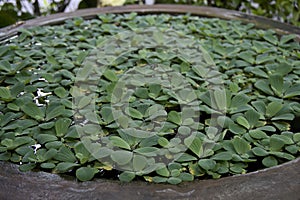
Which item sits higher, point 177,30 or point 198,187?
point 177,30

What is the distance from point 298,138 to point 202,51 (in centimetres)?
46

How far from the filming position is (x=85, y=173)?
70cm

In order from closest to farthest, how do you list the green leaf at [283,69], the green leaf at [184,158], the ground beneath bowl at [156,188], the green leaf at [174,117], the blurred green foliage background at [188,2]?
1. the ground beneath bowl at [156,188]
2. the green leaf at [184,158]
3. the green leaf at [174,117]
4. the green leaf at [283,69]
5. the blurred green foliage background at [188,2]

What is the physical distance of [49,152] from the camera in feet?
2.51

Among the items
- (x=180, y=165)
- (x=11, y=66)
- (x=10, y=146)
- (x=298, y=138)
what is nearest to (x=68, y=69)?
(x=11, y=66)

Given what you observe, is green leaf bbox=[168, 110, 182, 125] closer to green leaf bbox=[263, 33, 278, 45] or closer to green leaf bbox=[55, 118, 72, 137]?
green leaf bbox=[55, 118, 72, 137]

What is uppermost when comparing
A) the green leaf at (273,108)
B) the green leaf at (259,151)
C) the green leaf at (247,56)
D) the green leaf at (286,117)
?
the green leaf at (247,56)

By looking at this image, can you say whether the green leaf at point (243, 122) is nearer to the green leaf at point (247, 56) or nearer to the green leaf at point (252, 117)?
the green leaf at point (252, 117)

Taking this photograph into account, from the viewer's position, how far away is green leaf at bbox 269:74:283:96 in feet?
3.19

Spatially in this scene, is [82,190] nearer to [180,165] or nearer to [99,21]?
[180,165]

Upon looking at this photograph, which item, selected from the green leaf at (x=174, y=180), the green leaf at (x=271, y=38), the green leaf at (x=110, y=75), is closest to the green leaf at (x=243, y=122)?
the green leaf at (x=174, y=180)

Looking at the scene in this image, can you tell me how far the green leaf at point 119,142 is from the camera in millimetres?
771

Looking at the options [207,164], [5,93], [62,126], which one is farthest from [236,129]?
[5,93]

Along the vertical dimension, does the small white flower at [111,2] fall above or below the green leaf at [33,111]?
above
